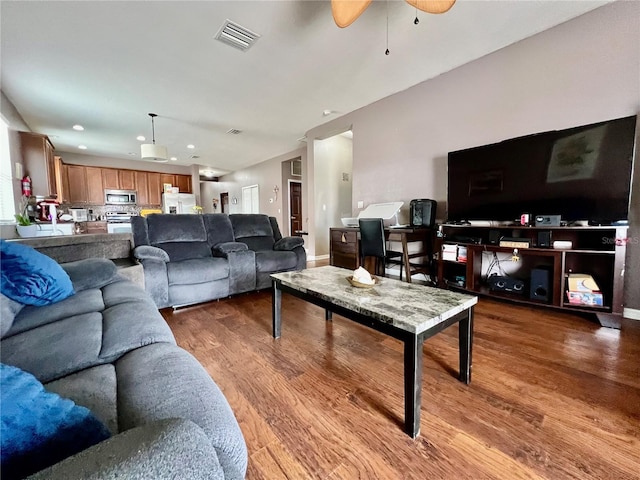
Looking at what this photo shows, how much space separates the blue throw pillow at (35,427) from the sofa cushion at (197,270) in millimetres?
2110

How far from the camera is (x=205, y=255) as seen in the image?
301 cm

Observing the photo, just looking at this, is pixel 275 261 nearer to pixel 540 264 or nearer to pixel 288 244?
pixel 288 244

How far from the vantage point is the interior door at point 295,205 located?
278 inches

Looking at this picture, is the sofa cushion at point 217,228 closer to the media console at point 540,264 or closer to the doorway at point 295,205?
the media console at point 540,264

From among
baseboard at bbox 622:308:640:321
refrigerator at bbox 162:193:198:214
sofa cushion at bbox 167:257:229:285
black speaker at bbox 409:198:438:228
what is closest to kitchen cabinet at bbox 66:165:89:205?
refrigerator at bbox 162:193:198:214

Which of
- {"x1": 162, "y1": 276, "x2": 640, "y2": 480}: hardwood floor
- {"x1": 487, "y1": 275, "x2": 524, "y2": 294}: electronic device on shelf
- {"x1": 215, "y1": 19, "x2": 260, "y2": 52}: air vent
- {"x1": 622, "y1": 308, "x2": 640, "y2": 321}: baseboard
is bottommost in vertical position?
{"x1": 162, "y1": 276, "x2": 640, "y2": 480}: hardwood floor

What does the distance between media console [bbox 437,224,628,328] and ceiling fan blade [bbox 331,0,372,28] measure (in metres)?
2.13

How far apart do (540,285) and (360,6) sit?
2.62 meters

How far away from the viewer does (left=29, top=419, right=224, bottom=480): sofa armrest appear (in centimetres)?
35

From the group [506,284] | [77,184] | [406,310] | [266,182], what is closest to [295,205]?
[266,182]

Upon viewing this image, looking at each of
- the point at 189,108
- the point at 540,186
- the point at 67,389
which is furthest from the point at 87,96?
the point at 540,186

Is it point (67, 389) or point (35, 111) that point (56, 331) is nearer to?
point (67, 389)

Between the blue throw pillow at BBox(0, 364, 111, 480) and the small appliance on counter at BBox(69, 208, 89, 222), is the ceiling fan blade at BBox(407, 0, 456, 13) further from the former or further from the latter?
the small appliance on counter at BBox(69, 208, 89, 222)

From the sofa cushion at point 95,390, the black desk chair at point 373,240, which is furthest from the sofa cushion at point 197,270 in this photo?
the sofa cushion at point 95,390
